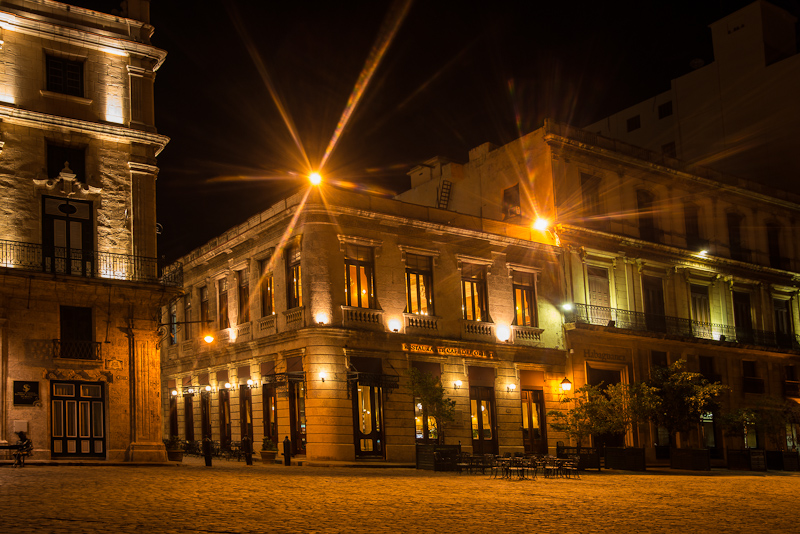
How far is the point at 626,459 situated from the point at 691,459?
→ 3.73m

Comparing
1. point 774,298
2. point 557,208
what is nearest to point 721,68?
point 774,298

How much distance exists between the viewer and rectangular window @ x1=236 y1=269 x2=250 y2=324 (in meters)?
33.8

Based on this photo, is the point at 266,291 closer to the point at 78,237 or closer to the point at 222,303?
the point at 222,303

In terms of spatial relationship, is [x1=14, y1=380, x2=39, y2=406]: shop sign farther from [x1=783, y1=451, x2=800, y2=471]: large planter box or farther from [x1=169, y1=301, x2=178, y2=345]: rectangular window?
[x1=783, y1=451, x2=800, y2=471]: large planter box

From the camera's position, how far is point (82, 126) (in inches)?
994

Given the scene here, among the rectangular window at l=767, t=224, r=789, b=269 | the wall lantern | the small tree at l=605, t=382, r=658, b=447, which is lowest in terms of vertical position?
the small tree at l=605, t=382, r=658, b=447

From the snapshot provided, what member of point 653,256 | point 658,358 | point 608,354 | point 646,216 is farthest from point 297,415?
point 646,216

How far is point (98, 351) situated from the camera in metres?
24.2

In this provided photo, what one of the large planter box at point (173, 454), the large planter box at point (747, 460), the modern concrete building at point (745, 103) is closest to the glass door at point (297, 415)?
the large planter box at point (173, 454)

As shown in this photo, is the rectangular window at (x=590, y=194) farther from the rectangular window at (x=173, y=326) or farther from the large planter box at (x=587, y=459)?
the rectangular window at (x=173, y=326)

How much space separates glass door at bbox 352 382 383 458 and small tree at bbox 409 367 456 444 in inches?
55.9

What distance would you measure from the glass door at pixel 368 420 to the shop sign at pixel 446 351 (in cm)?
200

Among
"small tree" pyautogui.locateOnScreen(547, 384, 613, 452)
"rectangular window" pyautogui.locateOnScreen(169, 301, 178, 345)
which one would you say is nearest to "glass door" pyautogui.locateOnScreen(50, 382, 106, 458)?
"rectangular window" pyautogui.locateOnScreen(169, 301, 178, 345)

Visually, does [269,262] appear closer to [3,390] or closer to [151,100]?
[151,100]
